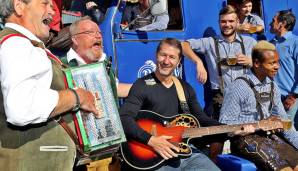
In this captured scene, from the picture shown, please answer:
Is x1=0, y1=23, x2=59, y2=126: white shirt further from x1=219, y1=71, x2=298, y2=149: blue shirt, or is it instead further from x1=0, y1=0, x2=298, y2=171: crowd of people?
x1=219, y1=71, x2=298, y2=149: blue shirt

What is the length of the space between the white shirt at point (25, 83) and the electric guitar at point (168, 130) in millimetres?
1579

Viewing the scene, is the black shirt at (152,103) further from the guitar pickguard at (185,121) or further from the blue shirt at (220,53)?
the blue shirt at (220,53)

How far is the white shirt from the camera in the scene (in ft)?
6.79

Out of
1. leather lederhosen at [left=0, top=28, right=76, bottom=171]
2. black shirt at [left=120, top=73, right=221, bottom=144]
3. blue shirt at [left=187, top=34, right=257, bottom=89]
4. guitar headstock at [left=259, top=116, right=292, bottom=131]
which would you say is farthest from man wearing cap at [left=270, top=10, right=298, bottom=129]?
leather lederhosen at [left=0, top=28, right=76, bottom=171]

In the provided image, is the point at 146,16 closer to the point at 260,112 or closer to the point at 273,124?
the point at 260,112

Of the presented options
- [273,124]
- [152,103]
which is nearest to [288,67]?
[273,124]

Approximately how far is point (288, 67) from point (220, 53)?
1140 mm

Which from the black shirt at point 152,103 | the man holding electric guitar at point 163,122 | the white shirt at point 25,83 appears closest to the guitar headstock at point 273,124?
the man holding electric guitar at point 163,122

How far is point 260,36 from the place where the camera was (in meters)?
6.13

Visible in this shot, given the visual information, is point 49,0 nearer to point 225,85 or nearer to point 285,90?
point 225,85

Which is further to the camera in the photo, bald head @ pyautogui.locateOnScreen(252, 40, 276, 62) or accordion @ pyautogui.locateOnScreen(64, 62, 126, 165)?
bald head @ pyautogui.locateOnScreen(252, 40, 276, 62)

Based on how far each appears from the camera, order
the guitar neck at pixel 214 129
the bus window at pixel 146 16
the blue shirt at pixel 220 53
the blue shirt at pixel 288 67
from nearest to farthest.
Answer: the guitar neck at pixel 214 129 → the bus window at pixel 146 16 → the blue shirt at pixel 220 53 → the blue shirt at pixel 288 67

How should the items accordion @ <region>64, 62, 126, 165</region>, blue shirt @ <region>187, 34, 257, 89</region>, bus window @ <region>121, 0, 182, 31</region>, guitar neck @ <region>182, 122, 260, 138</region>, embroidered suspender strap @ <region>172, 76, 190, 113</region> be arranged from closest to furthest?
accordion @ <region>64, 62, 126, 165</region>
guitar neck @ <region>182, 122, 260, 138</region>
embroidered suspender strap @ <region>172, 76, 190, 113</region>
bus window @ <region>121, 0, 182, 31</region>
blue shirt @ <region>187, 34, 257, 89</region>

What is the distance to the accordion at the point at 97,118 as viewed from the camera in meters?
2.41
